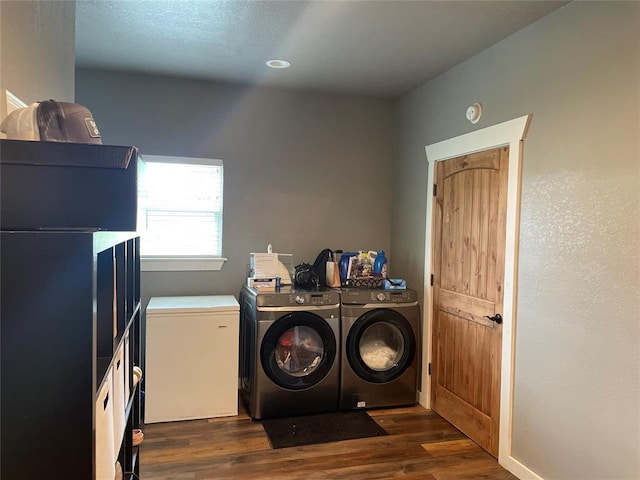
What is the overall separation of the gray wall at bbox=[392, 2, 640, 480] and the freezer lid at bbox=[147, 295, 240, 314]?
2.06m

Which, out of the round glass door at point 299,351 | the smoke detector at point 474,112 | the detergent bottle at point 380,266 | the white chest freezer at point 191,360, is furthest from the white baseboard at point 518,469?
Result: the smoke detector at point 474,112

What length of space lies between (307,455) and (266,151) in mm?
2486

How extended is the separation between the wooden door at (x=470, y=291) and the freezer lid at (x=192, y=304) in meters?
1.62

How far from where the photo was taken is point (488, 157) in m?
3.13

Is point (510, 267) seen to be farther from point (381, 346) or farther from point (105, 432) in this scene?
point (105, 432)

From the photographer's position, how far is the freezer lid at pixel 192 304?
347 cm

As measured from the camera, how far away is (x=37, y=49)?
1.72 meters

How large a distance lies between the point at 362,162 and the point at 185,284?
1945 millimetres

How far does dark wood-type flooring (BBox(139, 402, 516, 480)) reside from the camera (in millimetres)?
2791

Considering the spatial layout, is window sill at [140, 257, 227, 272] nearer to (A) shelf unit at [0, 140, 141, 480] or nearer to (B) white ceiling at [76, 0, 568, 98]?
(B) white ceiling at [76, 0, 568, 98]

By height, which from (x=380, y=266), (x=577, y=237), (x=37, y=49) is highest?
(x=37, y=49)

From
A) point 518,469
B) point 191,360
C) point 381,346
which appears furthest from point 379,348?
point 191,360

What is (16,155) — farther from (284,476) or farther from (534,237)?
(534,237)

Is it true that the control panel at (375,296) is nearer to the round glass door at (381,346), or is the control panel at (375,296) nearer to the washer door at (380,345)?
the washer door at (380,345)
